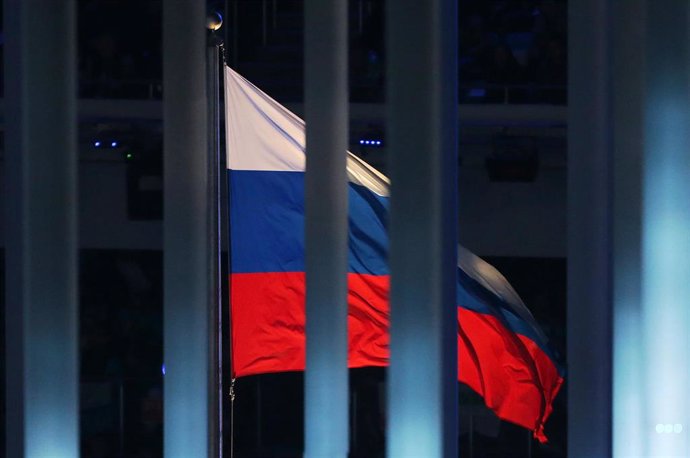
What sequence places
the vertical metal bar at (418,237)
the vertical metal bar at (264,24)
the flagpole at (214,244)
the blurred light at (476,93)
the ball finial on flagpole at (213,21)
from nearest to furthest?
the vertical metal bar at (418,237) < the flagpole at (214,244) < the ball finial on flagpole at (213,21) < the blurred light at (476,93) < the vertical metal bar at (264,24)

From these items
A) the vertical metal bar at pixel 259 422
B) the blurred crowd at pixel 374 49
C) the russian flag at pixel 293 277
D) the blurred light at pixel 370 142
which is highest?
the blurred crowd at pixel 374 49

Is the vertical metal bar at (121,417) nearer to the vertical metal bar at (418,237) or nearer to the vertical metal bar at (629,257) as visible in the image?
the vertical metal bar at (418,237)

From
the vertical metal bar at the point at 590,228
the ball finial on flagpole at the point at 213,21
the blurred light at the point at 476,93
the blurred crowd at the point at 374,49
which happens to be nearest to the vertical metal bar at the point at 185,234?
the ball finial on flagpole at the point at 213,21

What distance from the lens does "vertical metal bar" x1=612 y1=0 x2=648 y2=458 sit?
4391mm

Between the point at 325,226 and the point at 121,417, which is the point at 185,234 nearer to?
the point at 325,226

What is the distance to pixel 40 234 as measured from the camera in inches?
173

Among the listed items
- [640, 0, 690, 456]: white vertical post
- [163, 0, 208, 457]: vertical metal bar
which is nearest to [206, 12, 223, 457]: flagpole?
[163, 0, 208, 457]: vertical metal bar

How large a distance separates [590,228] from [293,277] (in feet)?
Result: 6.19

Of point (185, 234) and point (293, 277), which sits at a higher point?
point (185, 234)

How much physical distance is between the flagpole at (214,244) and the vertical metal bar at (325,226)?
0.53m

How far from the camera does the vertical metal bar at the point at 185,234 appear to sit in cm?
452

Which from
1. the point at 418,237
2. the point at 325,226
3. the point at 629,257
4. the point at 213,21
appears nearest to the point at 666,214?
the point at 629,257

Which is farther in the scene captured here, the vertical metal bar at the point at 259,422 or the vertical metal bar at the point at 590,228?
the vertical metal bar at the point at 259,422

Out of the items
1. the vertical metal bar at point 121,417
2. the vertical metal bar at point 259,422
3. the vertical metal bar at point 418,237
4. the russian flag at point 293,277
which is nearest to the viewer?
the vertical metal bar at point 418,237
